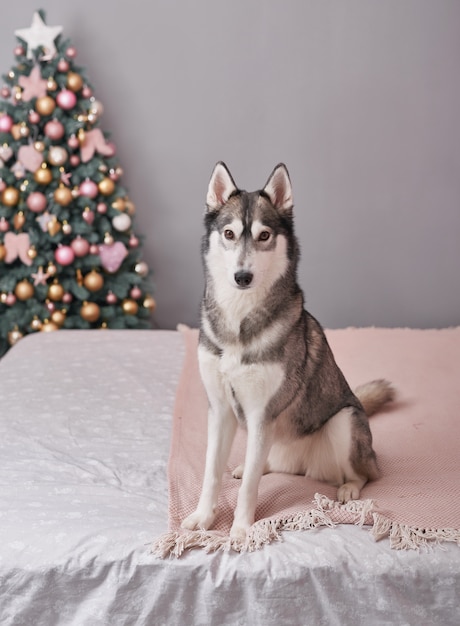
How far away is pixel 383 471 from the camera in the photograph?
6.96 feet

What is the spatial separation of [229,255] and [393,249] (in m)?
2.72

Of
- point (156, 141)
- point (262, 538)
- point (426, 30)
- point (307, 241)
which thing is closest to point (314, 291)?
point (307, 241)

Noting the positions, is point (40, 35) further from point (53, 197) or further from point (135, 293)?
point (135, 293)

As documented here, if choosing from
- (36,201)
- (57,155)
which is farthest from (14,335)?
(57,155)

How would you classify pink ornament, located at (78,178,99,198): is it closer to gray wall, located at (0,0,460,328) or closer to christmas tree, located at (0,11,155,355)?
christmas tree, located at (0,11,155,355)

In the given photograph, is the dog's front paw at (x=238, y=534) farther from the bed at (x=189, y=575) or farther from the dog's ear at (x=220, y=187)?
the dog's ear at (x=220, y=187)

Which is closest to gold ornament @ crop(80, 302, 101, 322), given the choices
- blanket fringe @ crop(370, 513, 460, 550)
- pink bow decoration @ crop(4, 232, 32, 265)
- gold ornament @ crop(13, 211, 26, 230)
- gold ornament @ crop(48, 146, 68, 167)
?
pink bow decoration @ crop(4, 232, 32, 265)

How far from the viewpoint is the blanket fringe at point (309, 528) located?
1614 mm

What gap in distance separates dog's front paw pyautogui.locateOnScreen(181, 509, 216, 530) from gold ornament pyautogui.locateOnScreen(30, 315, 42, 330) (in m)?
2.15

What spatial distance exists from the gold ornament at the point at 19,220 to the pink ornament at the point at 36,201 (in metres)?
0.06

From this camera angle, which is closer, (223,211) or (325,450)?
(223,211)

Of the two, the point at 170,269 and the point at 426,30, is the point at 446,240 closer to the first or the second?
the point at 426,30

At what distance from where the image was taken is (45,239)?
3.68m

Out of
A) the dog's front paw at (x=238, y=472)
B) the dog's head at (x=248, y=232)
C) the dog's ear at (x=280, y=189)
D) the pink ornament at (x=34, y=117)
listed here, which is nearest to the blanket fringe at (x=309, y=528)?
the dog's front paw at (x=238, y=472)
